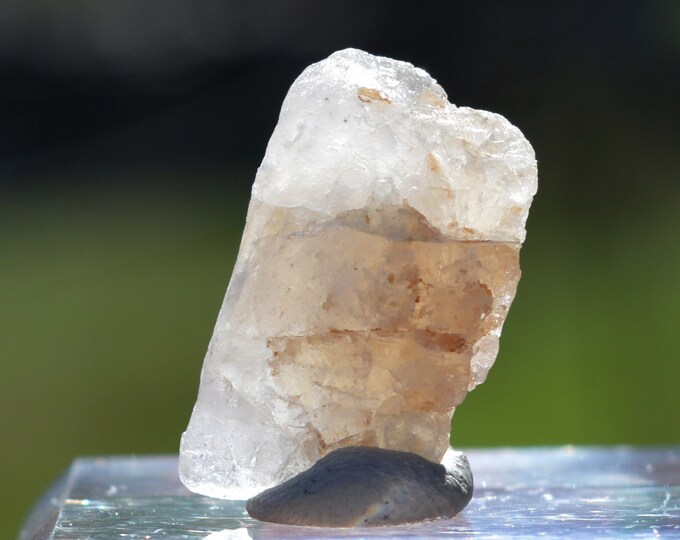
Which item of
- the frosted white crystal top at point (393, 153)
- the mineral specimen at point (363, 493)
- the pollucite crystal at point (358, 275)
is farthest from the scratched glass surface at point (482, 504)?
the frosted white crystal top at point (393, 153)

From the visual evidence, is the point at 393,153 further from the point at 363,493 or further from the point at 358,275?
the point at 363,493

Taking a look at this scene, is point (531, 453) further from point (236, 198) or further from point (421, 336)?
point (236, 198)

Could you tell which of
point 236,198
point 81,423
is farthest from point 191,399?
point 236,198

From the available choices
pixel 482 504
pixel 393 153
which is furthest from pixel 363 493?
pixel 393 153

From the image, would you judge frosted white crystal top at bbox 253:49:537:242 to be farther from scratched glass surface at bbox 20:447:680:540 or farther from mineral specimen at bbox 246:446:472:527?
scratched glass surface at bbox 20:447:680:540

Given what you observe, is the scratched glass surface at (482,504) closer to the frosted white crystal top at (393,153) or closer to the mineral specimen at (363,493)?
the mineral specimen at (363,493)
